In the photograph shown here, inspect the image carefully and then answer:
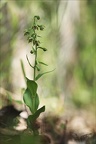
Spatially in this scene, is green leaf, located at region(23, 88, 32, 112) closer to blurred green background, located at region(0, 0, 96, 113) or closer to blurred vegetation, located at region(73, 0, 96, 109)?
blurred green background, located at region(0, 0, 96, 113)

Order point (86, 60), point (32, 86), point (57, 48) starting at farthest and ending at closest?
point (86, 60)
point (57, 48)
point (32, 86)

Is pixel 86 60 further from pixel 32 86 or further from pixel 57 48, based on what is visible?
pixel 32 86

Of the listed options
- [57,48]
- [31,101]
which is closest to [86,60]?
[57,48]

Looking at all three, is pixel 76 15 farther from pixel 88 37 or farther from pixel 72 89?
pixel 72 89

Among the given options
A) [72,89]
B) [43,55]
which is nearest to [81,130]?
[43,55]

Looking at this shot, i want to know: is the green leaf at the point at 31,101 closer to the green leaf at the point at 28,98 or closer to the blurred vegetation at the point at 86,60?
the green leaf at the point at 28,98

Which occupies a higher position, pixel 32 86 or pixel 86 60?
pixel 32 86

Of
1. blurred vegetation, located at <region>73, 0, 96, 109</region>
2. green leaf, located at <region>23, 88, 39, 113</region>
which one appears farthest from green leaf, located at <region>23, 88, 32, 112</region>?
blurred vegetation, located at <region>73, 0, 96, 109</region>

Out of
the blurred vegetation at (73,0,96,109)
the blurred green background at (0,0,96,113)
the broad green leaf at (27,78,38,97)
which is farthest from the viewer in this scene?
the blurred vegetation at (73,0,96,109)

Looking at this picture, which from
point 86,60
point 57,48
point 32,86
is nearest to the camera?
point 32,86
